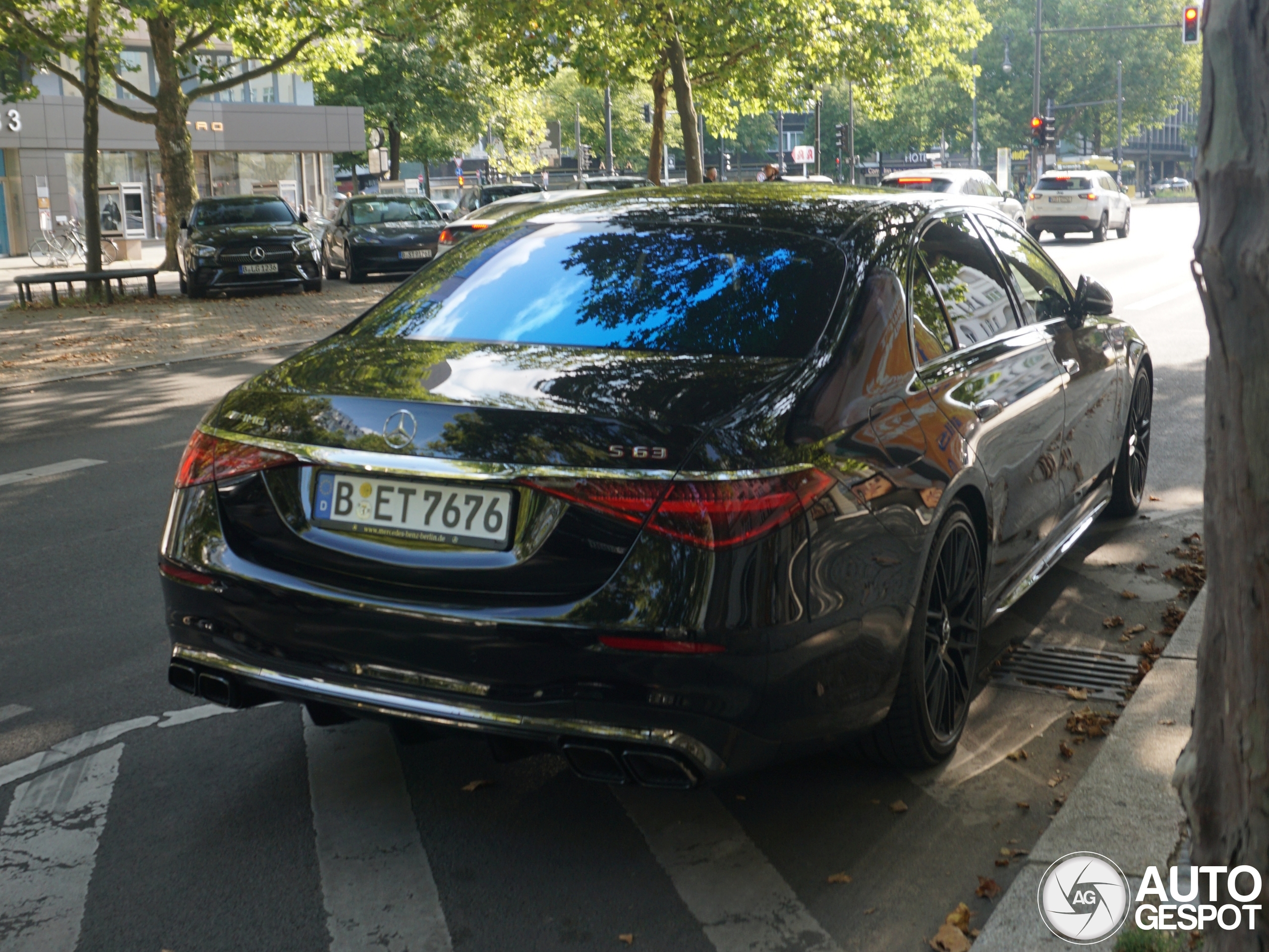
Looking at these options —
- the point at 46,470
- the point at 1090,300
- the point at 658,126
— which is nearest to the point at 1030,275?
the point at 1090,300

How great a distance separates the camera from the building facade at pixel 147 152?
142ft

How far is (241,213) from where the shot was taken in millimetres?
23938

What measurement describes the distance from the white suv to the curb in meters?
31.2

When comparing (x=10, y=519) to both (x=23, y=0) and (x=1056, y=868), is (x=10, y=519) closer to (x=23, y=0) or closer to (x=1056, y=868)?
(x=1056, y=868)

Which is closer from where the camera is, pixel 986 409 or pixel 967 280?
pixel 986 409

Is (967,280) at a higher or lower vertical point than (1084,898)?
higher

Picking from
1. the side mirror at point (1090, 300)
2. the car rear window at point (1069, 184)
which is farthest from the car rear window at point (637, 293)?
the car rear window at point (1069, 184)

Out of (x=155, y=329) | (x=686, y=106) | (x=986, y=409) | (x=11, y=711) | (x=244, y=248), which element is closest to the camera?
(x=986, y=409)

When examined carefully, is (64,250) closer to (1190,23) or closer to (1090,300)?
(1190,23)

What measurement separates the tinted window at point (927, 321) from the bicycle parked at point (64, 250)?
36.3 meters

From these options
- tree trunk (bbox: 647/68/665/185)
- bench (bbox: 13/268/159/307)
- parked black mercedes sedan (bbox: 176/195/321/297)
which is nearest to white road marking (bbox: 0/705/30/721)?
bench (bbox: 13/268/159/307)

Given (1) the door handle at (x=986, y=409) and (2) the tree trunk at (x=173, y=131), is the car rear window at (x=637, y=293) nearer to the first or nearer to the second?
(1) the door handle at (x=986, y=409)

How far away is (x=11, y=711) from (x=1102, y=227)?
33617 millimetres

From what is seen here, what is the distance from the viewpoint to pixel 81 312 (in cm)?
2105
